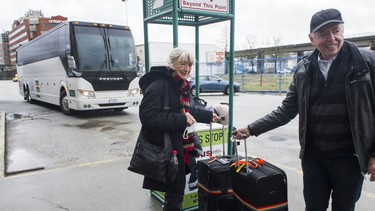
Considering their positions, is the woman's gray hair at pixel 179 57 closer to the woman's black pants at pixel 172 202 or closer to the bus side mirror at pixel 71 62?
the woman's black pants at pixel 172 202

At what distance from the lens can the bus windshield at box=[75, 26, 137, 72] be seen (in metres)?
9.69

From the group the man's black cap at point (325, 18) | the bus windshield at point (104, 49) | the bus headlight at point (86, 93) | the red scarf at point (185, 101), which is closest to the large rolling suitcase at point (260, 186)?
the red scarf at point (185, 101)

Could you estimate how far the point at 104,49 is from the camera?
9.99m

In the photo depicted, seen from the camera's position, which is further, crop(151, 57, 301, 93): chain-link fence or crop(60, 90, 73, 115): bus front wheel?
crop(151, 57, 301, 93): chain-link fence

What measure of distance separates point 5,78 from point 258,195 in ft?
256

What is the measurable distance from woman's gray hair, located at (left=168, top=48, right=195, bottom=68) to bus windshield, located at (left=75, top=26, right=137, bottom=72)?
7.92 meters

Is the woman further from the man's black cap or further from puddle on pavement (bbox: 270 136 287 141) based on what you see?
puddle on pavement (bbox: 270 136 287 141)

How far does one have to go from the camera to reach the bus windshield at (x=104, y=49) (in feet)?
31.8

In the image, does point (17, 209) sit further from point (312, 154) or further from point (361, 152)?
point (361, 152)

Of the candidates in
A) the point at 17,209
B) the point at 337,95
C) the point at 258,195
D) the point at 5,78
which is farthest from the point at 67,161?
the point at 5,78

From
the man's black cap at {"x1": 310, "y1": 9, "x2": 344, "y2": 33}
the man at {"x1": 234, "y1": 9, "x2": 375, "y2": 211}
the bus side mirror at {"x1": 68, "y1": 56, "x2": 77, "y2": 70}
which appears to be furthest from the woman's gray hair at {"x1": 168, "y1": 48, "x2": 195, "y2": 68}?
the bus side mirror at {"x1": 68, "y1": 56, "x2": 77, "y2": 70}

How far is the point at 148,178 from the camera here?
2504 mm

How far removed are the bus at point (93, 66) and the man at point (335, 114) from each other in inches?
335

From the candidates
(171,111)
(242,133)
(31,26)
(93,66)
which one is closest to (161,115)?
(171,111)
